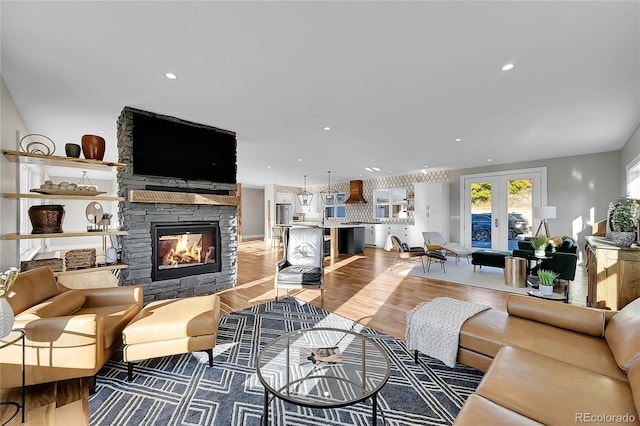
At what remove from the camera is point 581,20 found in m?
1.86

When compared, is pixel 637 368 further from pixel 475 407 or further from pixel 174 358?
pixel 174 358

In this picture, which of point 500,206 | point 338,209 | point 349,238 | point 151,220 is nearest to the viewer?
point 151,220

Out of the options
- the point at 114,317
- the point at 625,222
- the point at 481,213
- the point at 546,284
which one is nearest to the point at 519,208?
the point at 481,213

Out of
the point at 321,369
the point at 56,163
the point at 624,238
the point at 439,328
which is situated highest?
the point at 56,163

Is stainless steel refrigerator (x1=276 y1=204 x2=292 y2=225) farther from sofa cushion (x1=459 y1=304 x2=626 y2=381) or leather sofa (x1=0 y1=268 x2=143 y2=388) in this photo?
sofa cushion (x1=459 y1=304 x2=626 y2=381)

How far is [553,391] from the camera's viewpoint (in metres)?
1.26

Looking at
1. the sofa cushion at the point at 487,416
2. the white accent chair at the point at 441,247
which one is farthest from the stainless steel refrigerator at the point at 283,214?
the sofa cushion at the point at 487,416

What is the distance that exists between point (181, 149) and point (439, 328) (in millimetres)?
3907

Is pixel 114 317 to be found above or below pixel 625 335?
below

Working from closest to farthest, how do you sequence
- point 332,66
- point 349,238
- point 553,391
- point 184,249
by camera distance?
point 553,391
point 332,66
point 184,249
point 349,238

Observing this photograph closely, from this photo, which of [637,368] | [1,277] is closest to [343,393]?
[637,368]

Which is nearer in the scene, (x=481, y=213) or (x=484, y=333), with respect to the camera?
(x=484, y=333)

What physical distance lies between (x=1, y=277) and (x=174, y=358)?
1.29 m

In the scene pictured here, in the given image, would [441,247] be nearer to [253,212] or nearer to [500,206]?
[500,206]
